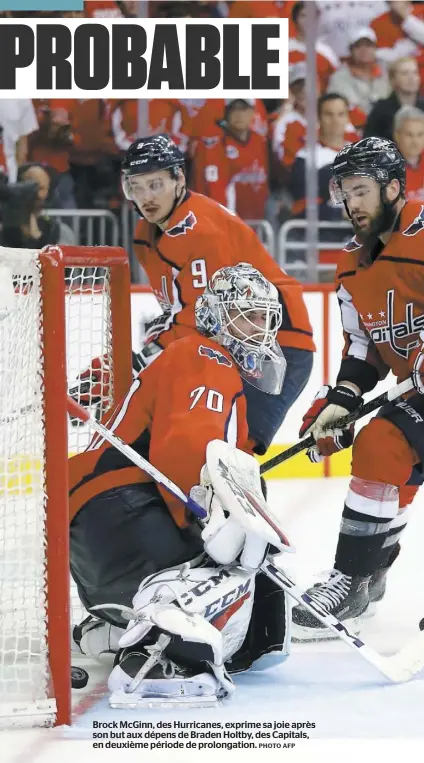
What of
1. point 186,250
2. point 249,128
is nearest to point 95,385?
point 186,250

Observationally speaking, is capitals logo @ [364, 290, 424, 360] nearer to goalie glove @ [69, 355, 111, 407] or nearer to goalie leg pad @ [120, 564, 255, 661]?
goalie glove @ [69, 355, 111, 407]

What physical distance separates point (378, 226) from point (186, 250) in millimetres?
577

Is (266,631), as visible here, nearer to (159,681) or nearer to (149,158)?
(159,681)

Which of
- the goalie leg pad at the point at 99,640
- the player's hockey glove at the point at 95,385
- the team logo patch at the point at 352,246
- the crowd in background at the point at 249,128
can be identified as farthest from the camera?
the crowd in background at the point at 249,128

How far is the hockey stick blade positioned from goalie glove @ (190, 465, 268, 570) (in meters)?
0.10

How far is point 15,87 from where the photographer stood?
400cm

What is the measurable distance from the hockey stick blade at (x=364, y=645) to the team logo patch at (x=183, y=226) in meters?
1.16

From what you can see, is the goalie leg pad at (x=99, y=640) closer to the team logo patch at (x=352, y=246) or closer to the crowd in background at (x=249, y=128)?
the team logo patch at (x=352, y=246)

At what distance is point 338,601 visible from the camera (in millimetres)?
2688

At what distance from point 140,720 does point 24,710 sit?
0.62 ft

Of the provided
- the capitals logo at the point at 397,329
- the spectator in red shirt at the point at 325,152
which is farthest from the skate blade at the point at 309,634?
the spectator in red shirt at the point at 325,152

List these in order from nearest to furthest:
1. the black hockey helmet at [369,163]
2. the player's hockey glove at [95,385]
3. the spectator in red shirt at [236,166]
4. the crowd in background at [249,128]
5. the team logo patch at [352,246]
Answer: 1. the player's hockey glove at [95,385]
2. the black hockey helmet at [369,163]
3. the team logo patch at [352,246]
4. the crowd in background at [249,128]
5. the spectator in red shirt at [236,166]

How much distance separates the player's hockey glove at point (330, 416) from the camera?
9.20 ft

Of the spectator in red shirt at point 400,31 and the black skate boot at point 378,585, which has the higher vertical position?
the spectator in red shirt at point 400,31
